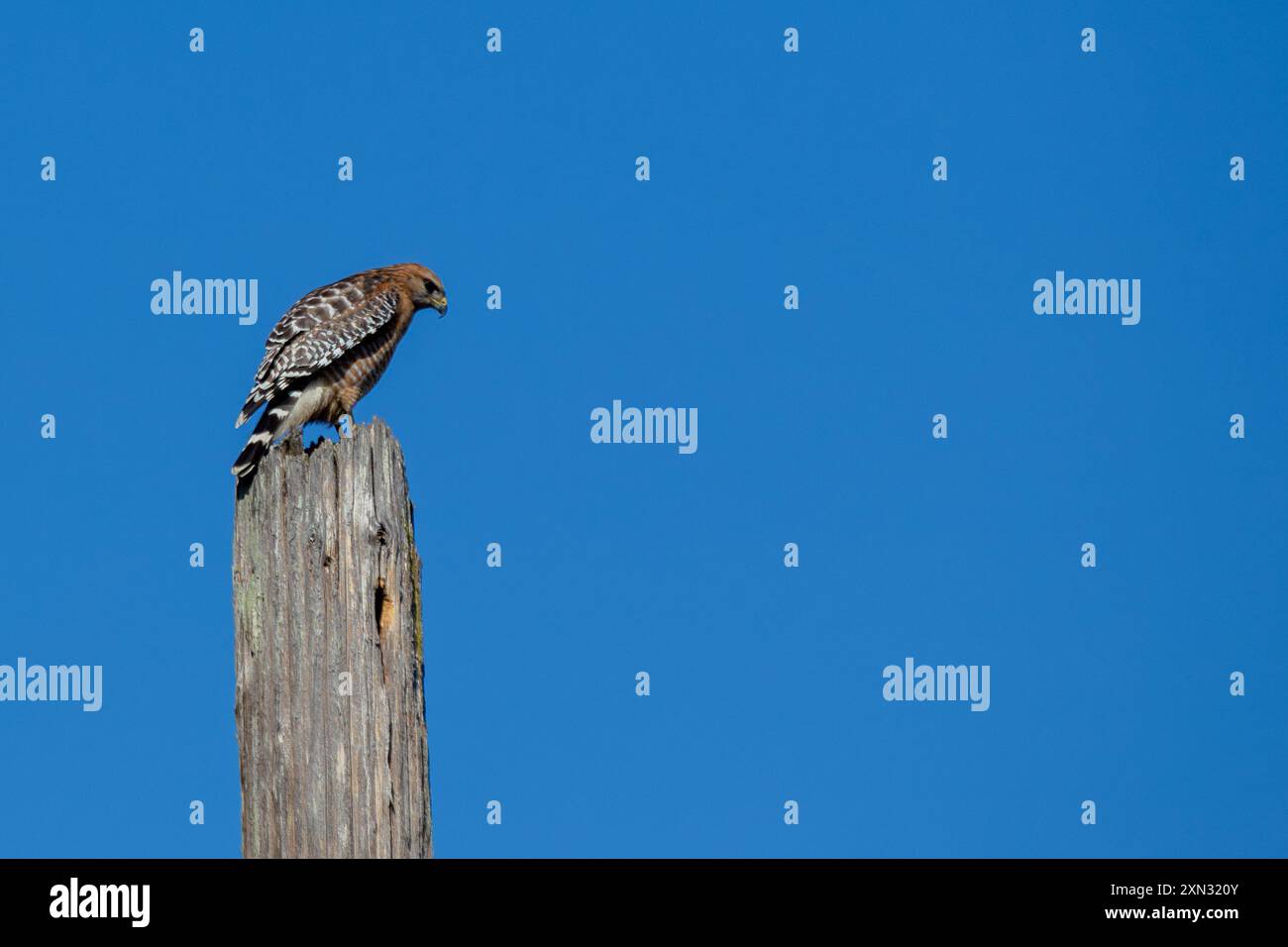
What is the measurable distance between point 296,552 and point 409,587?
392mm

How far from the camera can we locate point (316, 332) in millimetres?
10766

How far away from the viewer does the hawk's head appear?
12.3 meters

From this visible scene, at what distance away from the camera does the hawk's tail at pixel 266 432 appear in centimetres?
759

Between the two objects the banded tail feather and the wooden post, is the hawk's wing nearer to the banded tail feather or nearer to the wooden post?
the banded tail feather

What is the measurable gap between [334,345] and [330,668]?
6.19 m

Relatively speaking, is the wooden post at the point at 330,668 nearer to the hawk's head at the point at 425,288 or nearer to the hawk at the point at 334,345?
the hawk at the point at 334,345

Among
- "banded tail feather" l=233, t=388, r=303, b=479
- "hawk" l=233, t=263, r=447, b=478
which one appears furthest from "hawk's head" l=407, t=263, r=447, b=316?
"banded tail feather" l=233, t=388, r=303, b=479

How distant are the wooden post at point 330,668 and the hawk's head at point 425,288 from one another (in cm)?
722

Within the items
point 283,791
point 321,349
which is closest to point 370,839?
point 283,791

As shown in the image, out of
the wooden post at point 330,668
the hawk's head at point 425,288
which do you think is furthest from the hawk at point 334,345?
the wooden post at point 330,668

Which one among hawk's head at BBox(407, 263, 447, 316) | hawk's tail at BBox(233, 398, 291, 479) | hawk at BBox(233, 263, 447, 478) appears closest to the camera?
hawk's tail at BBox(233, 398, 291, 479)

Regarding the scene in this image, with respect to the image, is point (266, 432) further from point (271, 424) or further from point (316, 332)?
point (316, 332)
